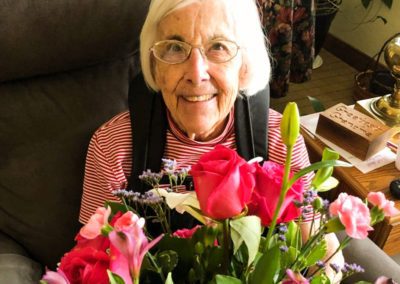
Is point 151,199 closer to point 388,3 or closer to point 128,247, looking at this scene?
point 128,247

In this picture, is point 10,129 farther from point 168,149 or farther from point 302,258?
point 302,258

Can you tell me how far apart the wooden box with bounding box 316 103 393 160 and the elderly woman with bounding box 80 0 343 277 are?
0.26 metres

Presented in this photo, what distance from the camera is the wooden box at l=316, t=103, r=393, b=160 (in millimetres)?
1248

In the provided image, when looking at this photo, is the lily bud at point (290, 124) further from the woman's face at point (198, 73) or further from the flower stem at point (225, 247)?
the woman's face at point (198, 73)

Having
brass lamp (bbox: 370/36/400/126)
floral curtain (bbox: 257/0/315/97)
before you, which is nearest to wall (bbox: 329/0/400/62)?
floral curtain (bbox: 257/0/315/97)

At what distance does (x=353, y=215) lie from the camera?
0.45 m

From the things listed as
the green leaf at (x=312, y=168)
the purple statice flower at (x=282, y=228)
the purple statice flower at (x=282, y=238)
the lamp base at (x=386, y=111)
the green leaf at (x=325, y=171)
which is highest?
the green leaf at (x=312, y=168)

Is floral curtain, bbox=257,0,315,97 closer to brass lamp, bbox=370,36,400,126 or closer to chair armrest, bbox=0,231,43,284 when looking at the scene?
brass lamp, bbox=370,36,400,126

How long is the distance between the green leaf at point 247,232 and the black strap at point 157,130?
0.60 meters

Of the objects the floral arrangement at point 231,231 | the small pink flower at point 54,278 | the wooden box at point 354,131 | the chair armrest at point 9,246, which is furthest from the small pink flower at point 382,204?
the chair armrest at point 9,246

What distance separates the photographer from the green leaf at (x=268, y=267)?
0.44 metres

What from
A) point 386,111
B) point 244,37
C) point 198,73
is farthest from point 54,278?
point 386,111

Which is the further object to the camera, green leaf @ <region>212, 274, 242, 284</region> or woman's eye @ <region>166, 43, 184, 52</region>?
woman's eye @ <region>166, 43, 184, 52</region>

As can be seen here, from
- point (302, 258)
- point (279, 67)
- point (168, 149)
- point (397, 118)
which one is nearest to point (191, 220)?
point (168, 149)
